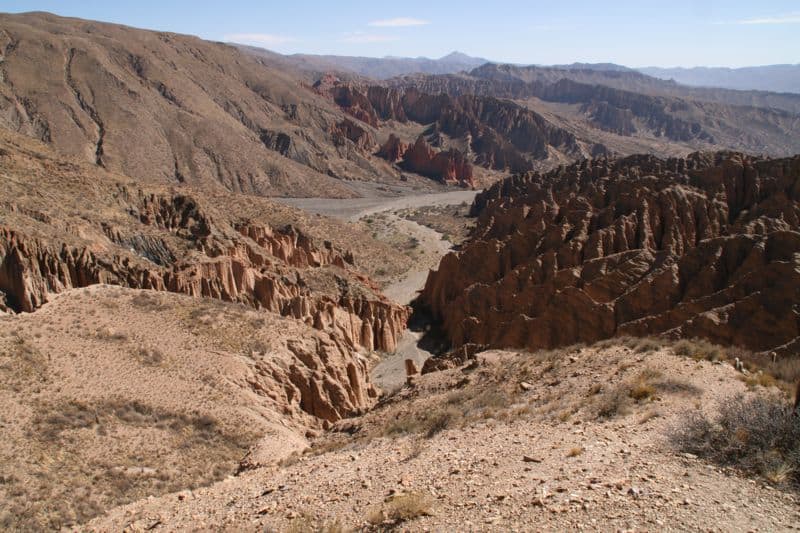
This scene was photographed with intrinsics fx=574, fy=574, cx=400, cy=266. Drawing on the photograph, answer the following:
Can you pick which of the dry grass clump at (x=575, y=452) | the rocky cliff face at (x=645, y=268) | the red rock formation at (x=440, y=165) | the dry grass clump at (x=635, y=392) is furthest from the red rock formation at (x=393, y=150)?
the dry grass clump at (x=575, y=452)

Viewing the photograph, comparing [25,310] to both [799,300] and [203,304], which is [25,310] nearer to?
[203,304]

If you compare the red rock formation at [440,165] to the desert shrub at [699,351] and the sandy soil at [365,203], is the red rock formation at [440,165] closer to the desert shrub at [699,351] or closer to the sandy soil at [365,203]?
the sandy soil at [365,203]

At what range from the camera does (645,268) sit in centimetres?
2848

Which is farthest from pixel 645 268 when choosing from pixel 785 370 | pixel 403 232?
pixel 403 232

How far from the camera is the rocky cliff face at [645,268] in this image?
21.4 meters

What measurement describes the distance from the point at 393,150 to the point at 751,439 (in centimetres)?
13660

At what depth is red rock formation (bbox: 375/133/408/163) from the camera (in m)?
142

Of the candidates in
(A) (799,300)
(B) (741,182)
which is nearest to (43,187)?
(A) (799,300)

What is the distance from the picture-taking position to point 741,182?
4938 cm

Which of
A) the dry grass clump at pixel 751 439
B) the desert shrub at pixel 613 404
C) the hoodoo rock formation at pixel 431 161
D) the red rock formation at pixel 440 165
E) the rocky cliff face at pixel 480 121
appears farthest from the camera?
the rocky cliff face at pixel 480 121

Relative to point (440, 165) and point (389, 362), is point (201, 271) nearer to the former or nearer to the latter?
point (389, 362)

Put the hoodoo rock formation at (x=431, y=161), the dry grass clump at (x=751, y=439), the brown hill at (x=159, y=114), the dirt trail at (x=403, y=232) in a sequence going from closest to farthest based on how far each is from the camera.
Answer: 1. the dry grass clump at (x=751, y=439)
2. the dirt trail at (x=403, y=232)
3. the brown hill at (x=159, y=114)
4. the hoodoo rock formation at (x=431, y=161)

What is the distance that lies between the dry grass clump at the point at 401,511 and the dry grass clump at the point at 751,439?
16.0ft

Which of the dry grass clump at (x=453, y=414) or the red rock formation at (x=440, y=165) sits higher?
the red rock formation at (x=440, y=165)
